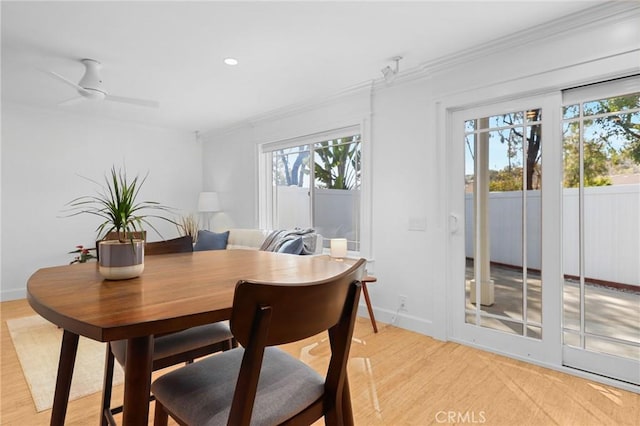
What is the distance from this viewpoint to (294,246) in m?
3.25

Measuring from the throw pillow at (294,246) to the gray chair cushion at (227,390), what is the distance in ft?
6.87

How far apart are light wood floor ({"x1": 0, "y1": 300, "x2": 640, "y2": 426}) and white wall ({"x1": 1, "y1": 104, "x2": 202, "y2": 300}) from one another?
200 cm

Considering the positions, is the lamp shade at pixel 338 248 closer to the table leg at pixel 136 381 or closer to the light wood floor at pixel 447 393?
the light wood floor at pixel 447 393

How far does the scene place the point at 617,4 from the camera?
6.63ft

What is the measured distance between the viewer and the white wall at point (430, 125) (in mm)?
2160

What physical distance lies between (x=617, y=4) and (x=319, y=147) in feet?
9.14

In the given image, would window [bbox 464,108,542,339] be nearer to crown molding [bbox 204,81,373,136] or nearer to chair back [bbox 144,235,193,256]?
crown molding [bbox 204,81,373,136]

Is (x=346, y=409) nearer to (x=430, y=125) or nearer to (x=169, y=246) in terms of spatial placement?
(x=169, y=246)

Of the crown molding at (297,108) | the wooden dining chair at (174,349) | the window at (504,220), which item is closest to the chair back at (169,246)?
the wooden dining chair at (174,349)

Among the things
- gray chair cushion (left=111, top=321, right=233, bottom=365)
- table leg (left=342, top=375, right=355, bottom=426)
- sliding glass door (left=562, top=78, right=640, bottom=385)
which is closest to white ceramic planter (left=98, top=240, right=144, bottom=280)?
gray chair cushion (left=111, top=321, right=233, bottom=365)

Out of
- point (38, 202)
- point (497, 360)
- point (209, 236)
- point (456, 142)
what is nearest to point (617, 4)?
point (456, 142)

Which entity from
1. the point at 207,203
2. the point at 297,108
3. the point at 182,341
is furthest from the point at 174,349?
the point at 207,203

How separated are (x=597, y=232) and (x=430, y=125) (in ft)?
4.63

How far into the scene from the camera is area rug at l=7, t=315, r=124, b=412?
2.05 meters
